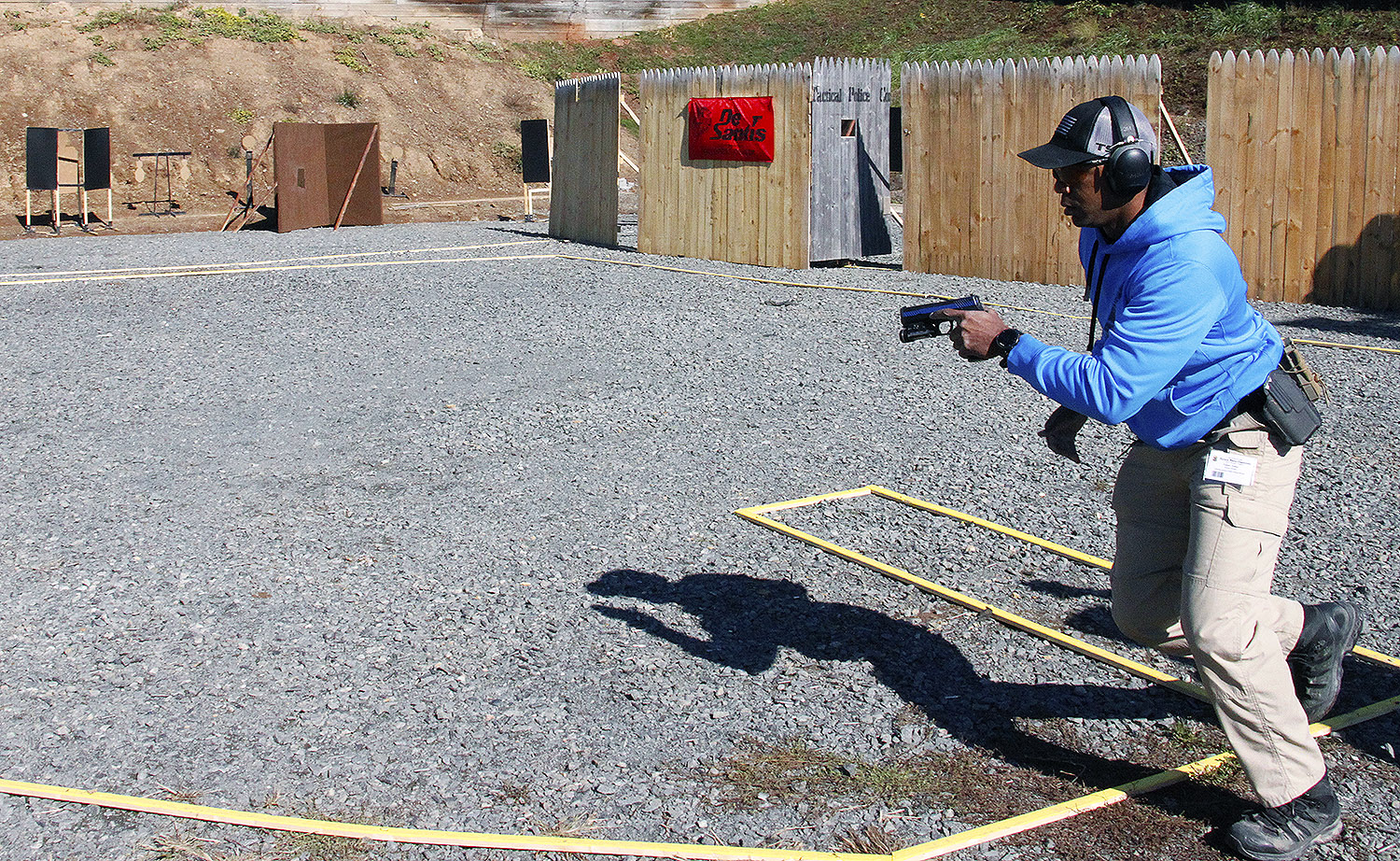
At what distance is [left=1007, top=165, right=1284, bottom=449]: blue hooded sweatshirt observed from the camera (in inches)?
123

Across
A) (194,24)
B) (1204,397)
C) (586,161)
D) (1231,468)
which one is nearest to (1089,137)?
(1204,397)

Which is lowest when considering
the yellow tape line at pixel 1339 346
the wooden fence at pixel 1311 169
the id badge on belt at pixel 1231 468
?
the id badge on belt at pixel 1231 468

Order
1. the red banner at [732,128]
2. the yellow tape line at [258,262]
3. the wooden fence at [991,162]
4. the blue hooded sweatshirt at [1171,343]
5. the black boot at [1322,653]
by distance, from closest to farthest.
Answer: the blue hooded sweatshirt at [1171,343]
the black boot at [1322,653]
the wooden fence at [991,162]
the red banner at [732,128]
the yellow tape line at [258,262]

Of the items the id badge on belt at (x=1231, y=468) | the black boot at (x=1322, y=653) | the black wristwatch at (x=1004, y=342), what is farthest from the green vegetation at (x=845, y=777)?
the black wristwatch at (x=1004, y=342)

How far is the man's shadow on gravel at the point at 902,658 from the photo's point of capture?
389cm

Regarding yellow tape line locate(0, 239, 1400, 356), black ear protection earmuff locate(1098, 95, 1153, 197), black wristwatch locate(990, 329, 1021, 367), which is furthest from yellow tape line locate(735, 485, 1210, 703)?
yellow tape line locate(0, 239, 1400, 356)

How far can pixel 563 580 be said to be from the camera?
5.36m

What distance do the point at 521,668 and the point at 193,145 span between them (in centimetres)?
2549

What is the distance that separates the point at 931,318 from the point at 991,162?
1038 centimetres

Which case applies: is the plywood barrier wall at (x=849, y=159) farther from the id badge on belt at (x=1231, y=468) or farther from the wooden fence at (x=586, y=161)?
the id badge on belt at (x=1231, y=468)

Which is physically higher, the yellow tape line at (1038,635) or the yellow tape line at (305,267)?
the yellow tape line at (305,267)

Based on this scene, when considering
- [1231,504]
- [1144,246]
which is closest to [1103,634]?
[1231,504]

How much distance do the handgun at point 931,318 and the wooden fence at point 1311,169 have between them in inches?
363

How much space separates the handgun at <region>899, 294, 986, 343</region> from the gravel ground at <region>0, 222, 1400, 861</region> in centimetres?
135
